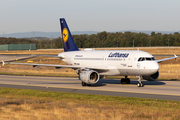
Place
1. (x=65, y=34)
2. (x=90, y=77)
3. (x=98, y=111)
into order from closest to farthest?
(x=98, y=111) < (x=90, y=77) < (x=65, y=34)

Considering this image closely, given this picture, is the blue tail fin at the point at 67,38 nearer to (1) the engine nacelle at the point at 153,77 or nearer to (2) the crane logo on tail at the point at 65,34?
(2) the crane logo on tail at the point at 65,34

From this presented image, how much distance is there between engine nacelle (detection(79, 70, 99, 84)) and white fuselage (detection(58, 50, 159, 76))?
156 centimetres

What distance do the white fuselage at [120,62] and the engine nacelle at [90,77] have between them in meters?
1.56

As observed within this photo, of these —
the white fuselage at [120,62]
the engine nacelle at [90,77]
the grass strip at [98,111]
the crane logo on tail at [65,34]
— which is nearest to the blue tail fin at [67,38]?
the crane logo on tail at [65,34]

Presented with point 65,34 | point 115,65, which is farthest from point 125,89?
point 65,34

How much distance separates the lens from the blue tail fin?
42947 millimetres

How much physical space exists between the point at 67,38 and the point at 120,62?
1254cm

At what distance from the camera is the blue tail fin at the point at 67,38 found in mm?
42947

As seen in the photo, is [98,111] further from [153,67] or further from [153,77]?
[153,77]

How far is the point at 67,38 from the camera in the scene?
43.0 meters

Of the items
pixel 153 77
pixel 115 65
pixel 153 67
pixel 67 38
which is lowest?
pixel 153 77

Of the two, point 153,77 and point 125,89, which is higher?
point 153,77

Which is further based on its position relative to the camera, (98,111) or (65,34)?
(65,34)

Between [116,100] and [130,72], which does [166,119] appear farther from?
[130,72]
